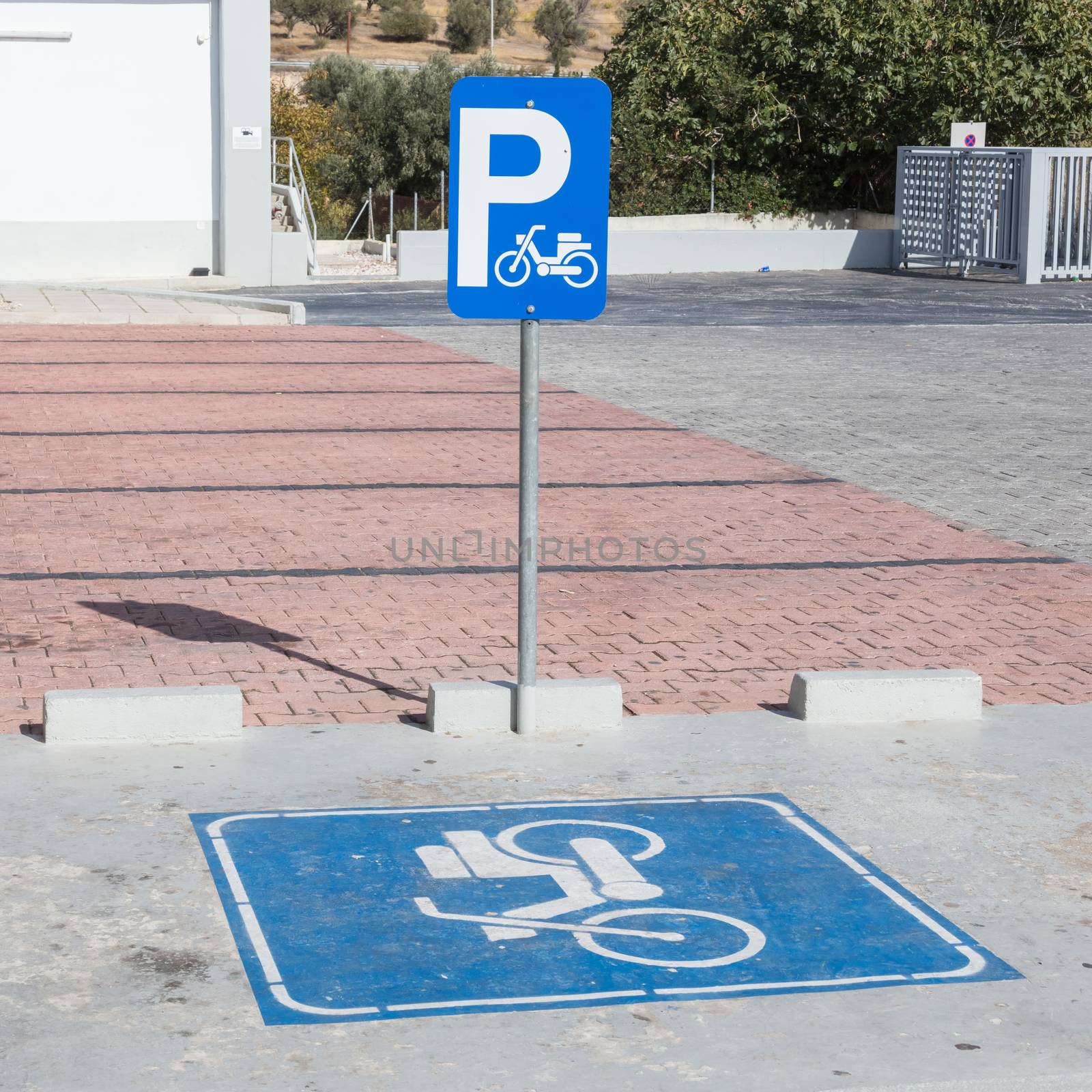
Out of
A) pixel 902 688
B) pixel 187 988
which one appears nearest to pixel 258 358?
pixel 902 688

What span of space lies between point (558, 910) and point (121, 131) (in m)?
24.4

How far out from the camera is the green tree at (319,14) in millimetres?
84188

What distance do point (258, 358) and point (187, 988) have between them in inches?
566

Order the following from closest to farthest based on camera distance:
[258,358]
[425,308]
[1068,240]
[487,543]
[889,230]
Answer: [487,543]
[258,358]
[425,308]
[1068,240]
[889,230]

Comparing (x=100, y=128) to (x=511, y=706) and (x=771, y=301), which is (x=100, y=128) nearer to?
(x=771, y=301)

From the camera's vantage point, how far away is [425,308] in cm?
2406

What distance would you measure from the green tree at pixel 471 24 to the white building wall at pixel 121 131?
196ft

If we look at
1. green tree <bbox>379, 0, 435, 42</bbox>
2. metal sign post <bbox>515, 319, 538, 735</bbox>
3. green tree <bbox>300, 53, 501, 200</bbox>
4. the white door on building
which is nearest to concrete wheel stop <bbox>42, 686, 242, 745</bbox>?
metal sign post <bbox>515, 319, 538, 735</bbox>

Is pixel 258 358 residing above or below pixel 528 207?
below

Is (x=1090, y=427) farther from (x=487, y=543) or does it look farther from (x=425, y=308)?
(x=425, y=308)

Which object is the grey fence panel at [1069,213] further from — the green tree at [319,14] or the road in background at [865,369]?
the green tree at [319,14]

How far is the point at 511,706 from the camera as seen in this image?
6156 mm

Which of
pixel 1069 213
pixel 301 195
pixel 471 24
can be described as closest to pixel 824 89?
pixel 1069 213

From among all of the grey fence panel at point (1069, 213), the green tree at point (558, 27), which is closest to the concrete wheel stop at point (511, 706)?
the grey fence panel at point (1069, 213)
